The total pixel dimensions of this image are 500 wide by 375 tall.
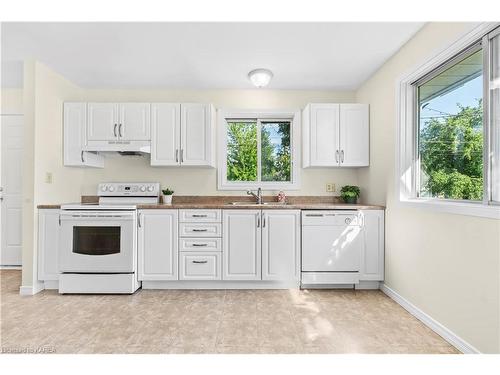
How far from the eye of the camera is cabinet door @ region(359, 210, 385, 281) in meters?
3.30

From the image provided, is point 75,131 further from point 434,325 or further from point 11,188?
point 434,325

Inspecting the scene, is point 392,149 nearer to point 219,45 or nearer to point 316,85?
point 316,85

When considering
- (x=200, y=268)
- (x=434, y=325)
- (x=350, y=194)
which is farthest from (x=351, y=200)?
(x=200, y=268)

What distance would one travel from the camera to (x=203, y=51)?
9.67ft

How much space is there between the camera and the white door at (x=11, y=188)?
4.17m

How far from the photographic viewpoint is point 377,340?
2193 millimetres

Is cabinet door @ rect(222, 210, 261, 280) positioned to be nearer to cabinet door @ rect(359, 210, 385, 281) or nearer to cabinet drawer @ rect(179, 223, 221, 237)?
cabinet drawer @ rect(179, 223, 221, 237)

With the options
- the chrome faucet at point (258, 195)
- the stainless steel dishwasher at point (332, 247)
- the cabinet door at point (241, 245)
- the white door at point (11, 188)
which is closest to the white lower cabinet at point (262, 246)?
the cabinet door at point (241, 245)

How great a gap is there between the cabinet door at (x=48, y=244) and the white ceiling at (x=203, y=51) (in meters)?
1.65

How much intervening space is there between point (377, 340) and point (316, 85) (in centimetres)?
290

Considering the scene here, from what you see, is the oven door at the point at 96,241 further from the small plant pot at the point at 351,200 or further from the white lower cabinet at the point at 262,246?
the small plant pot at the point at 351,200
